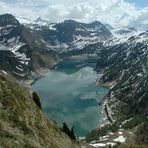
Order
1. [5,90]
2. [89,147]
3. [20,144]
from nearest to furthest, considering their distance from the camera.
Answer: [20,144], [5,90], [89,147]

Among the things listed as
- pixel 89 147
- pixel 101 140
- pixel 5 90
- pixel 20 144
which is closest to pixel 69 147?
pixel 5 90

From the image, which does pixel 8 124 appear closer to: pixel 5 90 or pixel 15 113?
pixel 15 113

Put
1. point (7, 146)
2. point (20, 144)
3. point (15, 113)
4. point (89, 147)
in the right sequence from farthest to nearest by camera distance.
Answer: point (89, 147)
point (15, 113)
point (20, 144)
point (7, 146)

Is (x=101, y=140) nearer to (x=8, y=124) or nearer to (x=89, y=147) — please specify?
(x=89, y=147)

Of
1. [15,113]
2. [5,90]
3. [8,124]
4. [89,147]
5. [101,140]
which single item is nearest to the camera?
[8,124]

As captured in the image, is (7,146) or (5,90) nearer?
(7,146)

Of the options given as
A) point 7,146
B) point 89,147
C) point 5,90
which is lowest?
point 7,146

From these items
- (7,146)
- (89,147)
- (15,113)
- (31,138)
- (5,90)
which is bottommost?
(7,146)

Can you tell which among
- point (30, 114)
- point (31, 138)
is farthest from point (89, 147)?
point (31, 138)

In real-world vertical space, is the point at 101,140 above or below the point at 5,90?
above

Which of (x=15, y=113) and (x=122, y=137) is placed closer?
(x=15, y=113)
